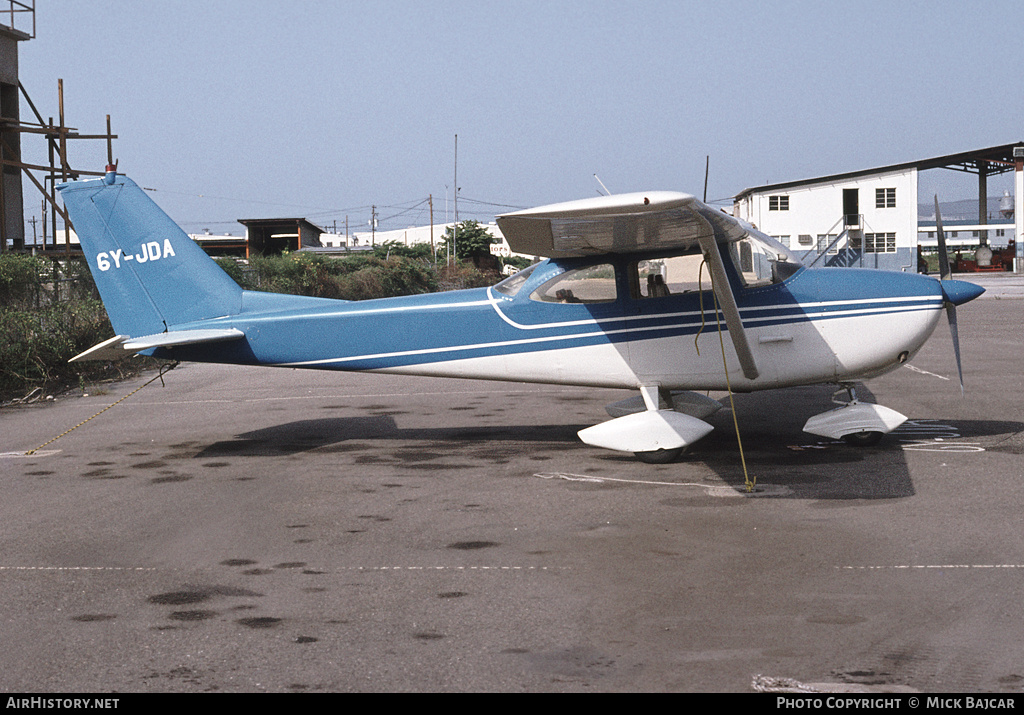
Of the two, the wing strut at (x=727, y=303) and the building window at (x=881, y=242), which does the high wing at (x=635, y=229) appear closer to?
the wing strut at (x=727, y=303)

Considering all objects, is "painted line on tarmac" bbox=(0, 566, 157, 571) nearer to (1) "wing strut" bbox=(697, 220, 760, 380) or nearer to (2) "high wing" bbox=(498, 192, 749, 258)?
(2) "high wing" bbox=(498, 192, 749, 258)

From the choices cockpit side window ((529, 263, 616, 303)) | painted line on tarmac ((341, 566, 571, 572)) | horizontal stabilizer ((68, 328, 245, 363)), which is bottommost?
painted line on tarmac ((341, 566, 571, 572))

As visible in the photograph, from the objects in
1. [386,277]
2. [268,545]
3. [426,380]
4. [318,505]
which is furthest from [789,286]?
[386,277]

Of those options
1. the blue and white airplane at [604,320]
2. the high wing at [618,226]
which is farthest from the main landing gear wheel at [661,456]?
the high wing at [618,226]

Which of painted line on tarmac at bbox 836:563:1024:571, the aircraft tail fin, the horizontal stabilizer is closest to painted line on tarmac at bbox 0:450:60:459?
the horizontal stabilizer

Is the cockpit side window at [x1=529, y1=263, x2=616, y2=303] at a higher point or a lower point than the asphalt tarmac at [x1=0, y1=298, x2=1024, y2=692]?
higher

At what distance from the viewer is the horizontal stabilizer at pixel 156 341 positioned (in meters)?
8.67

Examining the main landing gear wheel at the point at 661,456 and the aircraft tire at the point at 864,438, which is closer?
the main landing gear wheel at the point at 661,456

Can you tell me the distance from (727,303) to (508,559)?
11.0 feet

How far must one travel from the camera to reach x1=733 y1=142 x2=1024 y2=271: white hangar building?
56406 mm

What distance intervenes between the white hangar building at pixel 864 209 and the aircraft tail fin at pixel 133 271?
49647 millimetres

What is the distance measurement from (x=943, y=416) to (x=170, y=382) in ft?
39.4

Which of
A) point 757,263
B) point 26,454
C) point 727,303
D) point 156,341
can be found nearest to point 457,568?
point 727,303

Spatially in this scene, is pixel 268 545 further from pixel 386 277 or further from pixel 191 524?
pixel 386 277
